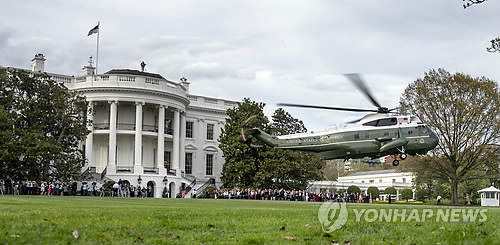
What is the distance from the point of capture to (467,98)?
5038 cm

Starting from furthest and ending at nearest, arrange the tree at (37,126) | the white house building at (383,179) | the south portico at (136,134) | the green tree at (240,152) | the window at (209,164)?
1. the white house building at (383,179)
2. the window at (209,164)
3. the south portico at (136,134)
4. the green tree at (240,152)
5. the tree at (37,126)

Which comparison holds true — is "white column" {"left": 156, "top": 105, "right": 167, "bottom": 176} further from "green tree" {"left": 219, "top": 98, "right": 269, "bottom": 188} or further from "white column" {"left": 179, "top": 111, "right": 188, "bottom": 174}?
"green tree" {"left": 219, "top": 98, "right": 269, "bottom": 188}

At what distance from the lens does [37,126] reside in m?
49.9

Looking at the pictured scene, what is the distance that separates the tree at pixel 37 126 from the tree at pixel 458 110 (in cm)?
2977

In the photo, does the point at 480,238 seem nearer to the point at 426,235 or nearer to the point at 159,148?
the point at 426,235

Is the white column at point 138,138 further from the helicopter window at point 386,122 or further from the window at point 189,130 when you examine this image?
the helicopter window at point 386,122

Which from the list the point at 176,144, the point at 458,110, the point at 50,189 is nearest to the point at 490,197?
the point at 458,110

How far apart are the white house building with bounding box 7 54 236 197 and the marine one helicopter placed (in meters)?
36.2

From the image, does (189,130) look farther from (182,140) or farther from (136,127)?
(136,127)

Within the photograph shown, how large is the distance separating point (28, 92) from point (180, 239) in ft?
151

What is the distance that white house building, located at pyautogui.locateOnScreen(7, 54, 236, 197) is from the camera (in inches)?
2517

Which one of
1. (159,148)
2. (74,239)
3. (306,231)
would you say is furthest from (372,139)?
(159,148)

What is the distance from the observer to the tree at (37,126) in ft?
156

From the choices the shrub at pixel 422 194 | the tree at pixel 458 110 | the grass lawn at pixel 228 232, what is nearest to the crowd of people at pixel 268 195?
the tree at pixel 458 110
